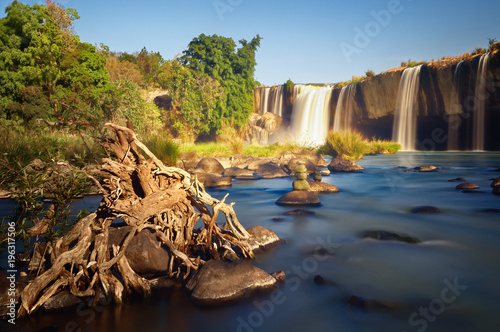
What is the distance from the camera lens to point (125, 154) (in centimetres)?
440

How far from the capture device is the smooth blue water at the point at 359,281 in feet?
12.1

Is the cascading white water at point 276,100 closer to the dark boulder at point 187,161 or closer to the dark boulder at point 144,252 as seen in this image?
the dark boulder at point 187,161

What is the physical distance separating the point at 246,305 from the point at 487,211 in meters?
7.92

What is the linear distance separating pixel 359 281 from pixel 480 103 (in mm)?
27413

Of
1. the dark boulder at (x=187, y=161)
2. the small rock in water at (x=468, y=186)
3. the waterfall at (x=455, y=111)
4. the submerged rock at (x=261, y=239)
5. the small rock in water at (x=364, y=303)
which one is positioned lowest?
the small rock in water at (x=364, y=303)

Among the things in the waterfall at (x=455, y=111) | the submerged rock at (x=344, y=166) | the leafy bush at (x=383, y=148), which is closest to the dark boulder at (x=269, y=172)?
the submerged rock at (x=344, y=166)

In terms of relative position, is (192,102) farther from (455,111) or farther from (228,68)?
(455,111)

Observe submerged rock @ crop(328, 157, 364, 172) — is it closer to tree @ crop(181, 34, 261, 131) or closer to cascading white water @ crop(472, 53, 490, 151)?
cascading white water @ crop(472, 53, 490, 151)

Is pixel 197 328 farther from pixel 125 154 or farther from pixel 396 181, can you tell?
pixel 396 181

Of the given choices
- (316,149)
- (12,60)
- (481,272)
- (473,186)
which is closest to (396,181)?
(473,186)

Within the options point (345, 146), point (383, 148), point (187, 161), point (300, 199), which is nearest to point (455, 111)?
point (383, 148)

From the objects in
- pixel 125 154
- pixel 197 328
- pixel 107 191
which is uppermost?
pixel 125 154

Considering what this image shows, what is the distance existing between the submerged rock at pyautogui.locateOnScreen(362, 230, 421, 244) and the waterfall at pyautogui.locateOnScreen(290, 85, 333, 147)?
30.1 metres

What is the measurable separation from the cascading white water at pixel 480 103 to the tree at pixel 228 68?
22994 millimetres
